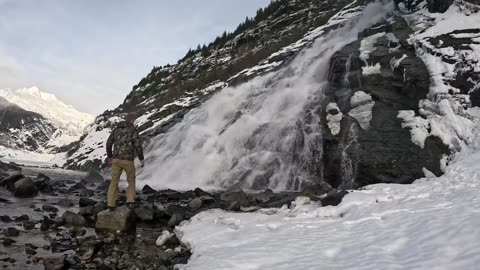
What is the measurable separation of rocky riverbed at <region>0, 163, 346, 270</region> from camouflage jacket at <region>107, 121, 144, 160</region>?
143 cm

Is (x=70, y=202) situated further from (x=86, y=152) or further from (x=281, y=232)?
(x=86, y=152)

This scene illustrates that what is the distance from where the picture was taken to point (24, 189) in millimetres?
14547

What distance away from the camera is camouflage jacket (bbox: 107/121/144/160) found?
11164 millimetres

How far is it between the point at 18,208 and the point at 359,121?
12501 mm

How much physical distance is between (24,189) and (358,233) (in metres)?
12.4

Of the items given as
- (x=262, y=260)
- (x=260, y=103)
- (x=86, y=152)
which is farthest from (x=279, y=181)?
(x=86, y=152)

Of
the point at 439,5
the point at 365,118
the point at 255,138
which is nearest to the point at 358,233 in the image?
the point at 365,118

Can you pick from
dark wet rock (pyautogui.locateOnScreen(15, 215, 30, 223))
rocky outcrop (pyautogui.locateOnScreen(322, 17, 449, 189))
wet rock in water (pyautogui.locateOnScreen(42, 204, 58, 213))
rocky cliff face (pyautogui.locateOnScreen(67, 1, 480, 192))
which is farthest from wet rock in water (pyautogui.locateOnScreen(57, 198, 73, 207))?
rocky outcrop (pyautogui.locateOnScreen(322, 17, 449, 189))

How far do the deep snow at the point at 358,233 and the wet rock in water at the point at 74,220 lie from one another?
2631mm

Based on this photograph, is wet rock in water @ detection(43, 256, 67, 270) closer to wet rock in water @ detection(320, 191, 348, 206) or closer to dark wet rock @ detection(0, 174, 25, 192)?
wet rock in water @ detection(320, 191, 348, 206)

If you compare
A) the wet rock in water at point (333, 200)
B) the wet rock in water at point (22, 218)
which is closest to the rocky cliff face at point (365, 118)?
the wet rock in water at point (333, 200)

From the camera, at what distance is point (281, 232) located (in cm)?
727

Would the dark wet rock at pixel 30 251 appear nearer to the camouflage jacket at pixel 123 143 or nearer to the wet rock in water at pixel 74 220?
the wet rock in water at pixel 74 220

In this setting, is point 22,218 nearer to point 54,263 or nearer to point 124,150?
point 124,150
